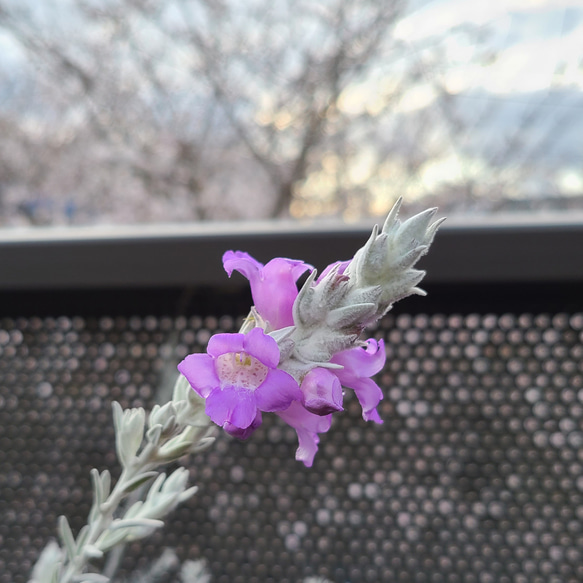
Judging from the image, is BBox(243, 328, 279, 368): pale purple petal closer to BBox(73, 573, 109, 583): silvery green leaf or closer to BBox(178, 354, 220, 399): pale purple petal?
BBox(178, 354, 220, 399): pale purple petal

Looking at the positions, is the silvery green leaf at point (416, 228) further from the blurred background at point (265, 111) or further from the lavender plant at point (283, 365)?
the blurred background at point (265, 111)

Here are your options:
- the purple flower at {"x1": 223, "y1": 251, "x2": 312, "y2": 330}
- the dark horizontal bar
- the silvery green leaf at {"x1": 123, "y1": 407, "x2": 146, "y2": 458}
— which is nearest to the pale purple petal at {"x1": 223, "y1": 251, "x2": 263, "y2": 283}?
the purple flower at {"x1": 223, "y1": 251, "x2": 312, "y2": 330}

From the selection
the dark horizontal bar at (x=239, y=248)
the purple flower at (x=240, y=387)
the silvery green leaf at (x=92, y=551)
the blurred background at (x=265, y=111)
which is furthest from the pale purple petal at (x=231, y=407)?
the blurred background at (x=265, y=111)

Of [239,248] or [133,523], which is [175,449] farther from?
[239,248]

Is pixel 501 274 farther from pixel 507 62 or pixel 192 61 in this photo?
pixel 192 61

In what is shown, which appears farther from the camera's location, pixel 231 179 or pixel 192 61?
pixel 231 179

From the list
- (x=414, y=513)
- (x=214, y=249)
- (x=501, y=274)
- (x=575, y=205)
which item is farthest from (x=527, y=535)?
(x=575, y=205)

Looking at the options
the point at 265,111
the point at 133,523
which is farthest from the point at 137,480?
the point at 265,111
